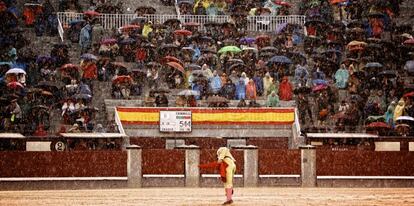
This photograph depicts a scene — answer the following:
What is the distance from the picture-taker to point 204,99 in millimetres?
33000

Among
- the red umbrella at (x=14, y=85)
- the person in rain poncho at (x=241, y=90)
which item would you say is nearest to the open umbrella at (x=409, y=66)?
the person in rain poncho at (x=241, y=90)

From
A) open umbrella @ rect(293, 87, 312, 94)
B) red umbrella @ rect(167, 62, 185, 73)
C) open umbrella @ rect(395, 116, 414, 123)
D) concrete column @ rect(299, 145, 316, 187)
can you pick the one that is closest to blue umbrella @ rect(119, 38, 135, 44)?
red umbrella @ rect(167, 62, 185, 73)

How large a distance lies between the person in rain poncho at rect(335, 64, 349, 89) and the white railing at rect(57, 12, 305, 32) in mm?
5390

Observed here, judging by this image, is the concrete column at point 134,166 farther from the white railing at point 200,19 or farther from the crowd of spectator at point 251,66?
the white railing at point 200,19

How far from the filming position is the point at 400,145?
30.4 m

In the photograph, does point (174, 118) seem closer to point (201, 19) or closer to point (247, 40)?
point (247, 40)

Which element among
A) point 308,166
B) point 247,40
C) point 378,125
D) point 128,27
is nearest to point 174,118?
point 308,166

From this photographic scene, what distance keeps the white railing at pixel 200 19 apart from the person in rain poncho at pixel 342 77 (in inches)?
212

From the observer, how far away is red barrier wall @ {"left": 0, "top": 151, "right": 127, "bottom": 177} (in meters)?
28.2

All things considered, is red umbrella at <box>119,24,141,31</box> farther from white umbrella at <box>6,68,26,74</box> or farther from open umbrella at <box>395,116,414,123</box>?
open umbrella at <box>395,116,414,123</box>

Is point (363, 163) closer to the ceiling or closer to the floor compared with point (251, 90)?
closer to the floor

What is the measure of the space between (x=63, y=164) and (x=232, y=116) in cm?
598

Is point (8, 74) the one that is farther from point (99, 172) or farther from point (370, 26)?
point (370, 26)

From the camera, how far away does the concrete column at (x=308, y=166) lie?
29938 millimetres
